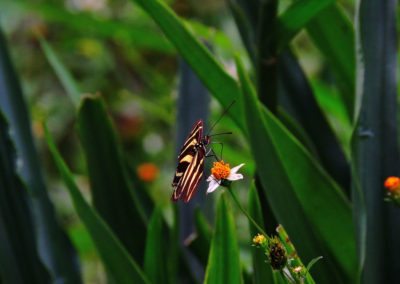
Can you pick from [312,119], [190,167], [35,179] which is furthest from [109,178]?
[190,167]

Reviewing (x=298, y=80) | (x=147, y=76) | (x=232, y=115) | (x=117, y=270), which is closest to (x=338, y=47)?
(x=298, y=80)

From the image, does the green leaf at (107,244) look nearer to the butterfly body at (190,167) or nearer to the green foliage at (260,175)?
the green foliage at (260,175)

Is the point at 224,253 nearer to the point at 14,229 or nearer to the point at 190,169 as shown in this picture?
the point at 190,169

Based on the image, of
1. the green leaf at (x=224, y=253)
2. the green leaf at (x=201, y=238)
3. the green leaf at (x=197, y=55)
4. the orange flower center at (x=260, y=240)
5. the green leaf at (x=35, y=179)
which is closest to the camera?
the orange flower center at (x=260, y=240)

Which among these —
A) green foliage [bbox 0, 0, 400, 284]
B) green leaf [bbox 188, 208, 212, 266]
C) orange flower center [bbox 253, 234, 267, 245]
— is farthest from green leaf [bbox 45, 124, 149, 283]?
orange flower center [bbox 253, 234, 267, 245]

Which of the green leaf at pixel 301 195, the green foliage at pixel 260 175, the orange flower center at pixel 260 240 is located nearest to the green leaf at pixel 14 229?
the green foliage at pixel 260 175

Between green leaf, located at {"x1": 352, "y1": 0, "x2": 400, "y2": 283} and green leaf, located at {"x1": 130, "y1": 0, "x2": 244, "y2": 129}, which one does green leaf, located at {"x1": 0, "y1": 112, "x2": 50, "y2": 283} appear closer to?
green leaf, located at {"x1": 130, "y1": 0, "x2": 244, "y2": 129}
